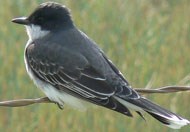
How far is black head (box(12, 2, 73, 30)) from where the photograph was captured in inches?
217

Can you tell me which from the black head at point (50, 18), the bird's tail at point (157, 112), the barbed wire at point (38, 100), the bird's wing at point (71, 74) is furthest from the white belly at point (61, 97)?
the black head at point (50, 18)

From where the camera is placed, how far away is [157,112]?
15.5ft

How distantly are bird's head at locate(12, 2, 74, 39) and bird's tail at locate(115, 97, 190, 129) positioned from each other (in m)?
0.91

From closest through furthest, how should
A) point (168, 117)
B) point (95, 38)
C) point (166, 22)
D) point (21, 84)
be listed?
point (168, 117) < point (21, 84) < point (95, 38) < point (166, 22)

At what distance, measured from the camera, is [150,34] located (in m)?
7.29

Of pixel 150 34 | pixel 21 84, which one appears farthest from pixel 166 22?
pixel 21 84

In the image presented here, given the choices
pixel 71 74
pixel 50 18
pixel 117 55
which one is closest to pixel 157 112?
pixel 71 74

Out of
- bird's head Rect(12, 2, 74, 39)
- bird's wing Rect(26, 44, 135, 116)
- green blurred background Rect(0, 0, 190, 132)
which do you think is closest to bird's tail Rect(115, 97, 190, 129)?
bird's wing Rect(26, 44, 135, 116)

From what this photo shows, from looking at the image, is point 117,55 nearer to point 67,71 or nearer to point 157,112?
point 67,71

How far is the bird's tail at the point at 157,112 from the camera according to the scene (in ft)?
15.3

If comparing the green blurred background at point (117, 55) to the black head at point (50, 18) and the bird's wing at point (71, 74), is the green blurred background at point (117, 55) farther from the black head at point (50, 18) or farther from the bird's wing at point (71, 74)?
the black head at point (50, 18)

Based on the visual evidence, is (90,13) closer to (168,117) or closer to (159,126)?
(159,126)

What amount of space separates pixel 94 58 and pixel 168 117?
30.2 inches

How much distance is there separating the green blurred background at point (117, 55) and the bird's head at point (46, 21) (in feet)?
2.08
